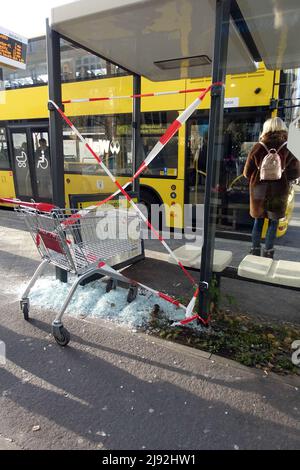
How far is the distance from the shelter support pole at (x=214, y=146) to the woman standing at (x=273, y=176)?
1.41m

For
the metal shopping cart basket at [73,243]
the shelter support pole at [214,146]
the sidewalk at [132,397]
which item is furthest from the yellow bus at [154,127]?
the sidewalk at [132,397]

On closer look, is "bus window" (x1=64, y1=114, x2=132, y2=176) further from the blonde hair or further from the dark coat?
the blonde hair

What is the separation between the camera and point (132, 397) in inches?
81.9

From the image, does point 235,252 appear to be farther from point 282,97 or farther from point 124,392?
point 124,392

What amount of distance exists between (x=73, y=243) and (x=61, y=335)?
0.77 meters

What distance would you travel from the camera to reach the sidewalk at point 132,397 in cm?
178

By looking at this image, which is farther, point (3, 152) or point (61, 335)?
point (3, 152)

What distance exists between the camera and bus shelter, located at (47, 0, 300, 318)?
2381 mm

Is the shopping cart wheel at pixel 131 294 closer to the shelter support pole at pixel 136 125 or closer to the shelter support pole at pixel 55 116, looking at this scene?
the shelter support pole at pixel 55 116

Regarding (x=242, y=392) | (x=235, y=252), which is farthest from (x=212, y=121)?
(x=235, y=252)

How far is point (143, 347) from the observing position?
2.61m

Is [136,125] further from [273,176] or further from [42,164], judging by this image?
[42,164]

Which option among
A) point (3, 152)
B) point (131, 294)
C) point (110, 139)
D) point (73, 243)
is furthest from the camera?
point (3, 152)

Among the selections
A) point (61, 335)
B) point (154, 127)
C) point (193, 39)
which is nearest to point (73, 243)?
point (61, 335)
